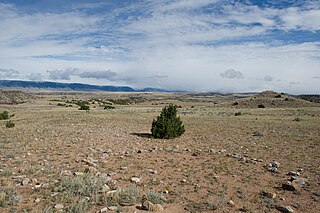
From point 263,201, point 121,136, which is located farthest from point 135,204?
point 121,136

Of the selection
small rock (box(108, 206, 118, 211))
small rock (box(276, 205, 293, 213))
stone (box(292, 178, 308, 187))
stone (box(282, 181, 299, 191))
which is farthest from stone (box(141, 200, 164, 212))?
stone (box(292, 178, 308, 187))

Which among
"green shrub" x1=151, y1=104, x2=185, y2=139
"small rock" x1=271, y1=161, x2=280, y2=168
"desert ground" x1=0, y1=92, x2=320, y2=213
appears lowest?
"desert ground" x1=0, y1=92, x2=320, y2=213

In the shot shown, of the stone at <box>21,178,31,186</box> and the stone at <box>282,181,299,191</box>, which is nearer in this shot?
the stone at <box>21,178,31,186</box>

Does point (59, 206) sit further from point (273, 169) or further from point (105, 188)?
point (273, 169)

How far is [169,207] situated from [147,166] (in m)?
3.64

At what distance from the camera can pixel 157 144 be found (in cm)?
1527

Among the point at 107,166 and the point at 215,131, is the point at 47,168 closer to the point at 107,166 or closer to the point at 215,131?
the point at 107,166

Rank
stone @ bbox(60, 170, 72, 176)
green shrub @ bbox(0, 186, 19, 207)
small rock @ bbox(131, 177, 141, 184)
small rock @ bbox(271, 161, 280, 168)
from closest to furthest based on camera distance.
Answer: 1. green shrub @ bbox(0, 186, 19, 207)
2. small rock @ bbox(131, 177, 141, 184)
3. stone @ bbox(60, 170, 72, 176)
4. small rock @ bbox(271, 161, 280, 168)

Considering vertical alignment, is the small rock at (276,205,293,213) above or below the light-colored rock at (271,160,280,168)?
below

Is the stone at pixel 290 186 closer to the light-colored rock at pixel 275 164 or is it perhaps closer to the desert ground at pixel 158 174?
the desert ground at pixel 158 174

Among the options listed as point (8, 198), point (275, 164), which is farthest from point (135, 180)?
point (275, 164)

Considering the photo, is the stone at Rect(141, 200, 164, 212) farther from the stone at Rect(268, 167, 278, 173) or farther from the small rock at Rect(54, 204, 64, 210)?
the stone at Rect(268, 167, 278, 173)

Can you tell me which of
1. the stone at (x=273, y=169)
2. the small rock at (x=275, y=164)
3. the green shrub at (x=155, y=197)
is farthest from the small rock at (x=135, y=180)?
the small rock at (x=275, y=164)

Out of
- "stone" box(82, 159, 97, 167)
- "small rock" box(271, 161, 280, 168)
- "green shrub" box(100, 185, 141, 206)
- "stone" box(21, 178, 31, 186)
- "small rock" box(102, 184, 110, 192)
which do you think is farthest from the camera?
"small rock" box(271, 161, 280, 168)
